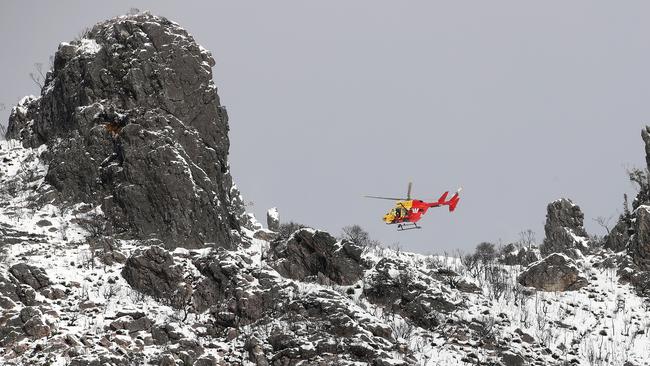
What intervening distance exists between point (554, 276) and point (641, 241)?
25.0ft

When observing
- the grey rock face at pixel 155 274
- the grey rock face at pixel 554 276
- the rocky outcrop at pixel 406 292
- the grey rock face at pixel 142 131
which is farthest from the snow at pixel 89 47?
the grey rock face at pixel 554 276

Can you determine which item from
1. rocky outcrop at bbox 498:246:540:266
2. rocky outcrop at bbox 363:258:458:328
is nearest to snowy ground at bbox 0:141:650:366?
rocky outcrop at bbox 363:258:458:328

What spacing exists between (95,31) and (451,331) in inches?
1640

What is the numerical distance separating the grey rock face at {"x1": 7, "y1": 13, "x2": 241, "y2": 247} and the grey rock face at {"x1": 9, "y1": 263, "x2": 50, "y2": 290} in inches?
372

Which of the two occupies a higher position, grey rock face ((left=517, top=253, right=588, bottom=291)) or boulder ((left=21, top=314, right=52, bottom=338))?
grey rock face ((left=517, top=253, right=588, bottom=291))

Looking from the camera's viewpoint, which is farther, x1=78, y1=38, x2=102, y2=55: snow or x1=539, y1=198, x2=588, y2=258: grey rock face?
x1=539, y1=198, x2=588, y2=258: grey rock face

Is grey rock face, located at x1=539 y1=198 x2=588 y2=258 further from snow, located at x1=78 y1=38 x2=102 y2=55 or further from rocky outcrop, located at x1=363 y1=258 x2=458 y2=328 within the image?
snow, located at x1=78 y1=38 x2=102 y2=55

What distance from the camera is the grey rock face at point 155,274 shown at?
4641 centimetres

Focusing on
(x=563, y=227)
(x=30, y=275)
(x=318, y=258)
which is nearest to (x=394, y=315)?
(x=318, y=258)

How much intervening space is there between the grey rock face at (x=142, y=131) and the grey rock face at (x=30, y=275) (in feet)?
31.0

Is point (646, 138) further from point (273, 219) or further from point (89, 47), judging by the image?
point (89, 47)

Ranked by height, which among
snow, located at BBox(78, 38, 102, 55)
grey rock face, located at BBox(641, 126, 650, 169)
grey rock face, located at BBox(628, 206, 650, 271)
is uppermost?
snow, located at BBox(78, 38, 102, 55)

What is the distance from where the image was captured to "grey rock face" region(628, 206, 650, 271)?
53.7 metres

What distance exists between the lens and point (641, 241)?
177 feet
